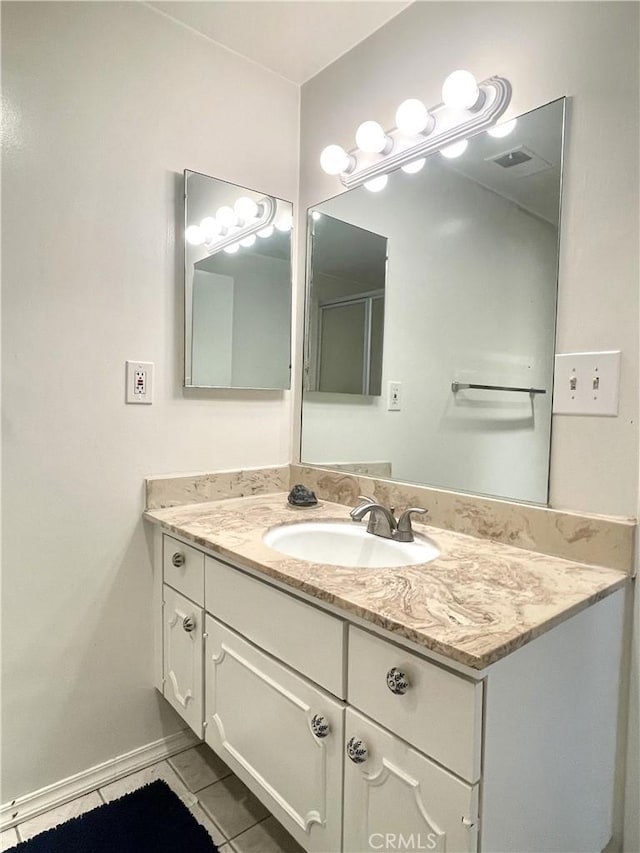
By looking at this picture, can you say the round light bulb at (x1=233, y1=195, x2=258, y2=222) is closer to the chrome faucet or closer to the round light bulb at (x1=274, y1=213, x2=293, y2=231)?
the round light bulb at (x1=274, y1=213, x2=293, y2=231)

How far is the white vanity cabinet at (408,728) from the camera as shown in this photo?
707 millimetres

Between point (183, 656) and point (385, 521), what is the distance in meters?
0.67

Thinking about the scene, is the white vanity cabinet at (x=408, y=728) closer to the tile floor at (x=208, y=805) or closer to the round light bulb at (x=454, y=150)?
the tile floor at (x=208, y=805)

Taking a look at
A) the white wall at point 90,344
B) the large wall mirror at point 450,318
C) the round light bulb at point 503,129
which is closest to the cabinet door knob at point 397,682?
the large wall mirror at point 450,318

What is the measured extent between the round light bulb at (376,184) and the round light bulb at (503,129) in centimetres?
35

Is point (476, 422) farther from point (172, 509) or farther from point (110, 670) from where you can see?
point (110, 670)

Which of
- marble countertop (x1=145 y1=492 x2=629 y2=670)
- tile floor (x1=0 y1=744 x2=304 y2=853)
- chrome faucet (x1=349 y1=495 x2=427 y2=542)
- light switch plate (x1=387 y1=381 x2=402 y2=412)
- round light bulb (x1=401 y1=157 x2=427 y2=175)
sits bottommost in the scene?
tile floor (x1=0 y1=744 x2=304 y2=853)

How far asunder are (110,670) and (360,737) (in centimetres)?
90

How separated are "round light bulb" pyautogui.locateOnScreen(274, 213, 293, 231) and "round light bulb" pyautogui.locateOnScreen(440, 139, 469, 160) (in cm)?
58

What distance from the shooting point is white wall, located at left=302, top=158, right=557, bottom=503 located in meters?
1.15

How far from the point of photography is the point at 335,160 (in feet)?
4.88

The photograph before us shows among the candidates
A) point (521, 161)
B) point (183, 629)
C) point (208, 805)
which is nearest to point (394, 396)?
point (521, 161)

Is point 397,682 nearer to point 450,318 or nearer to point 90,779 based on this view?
point 450,318

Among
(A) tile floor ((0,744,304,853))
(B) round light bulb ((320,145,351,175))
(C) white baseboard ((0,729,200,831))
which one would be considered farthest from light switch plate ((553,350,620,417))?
(C) white baseboard ((0,729,200,831))
